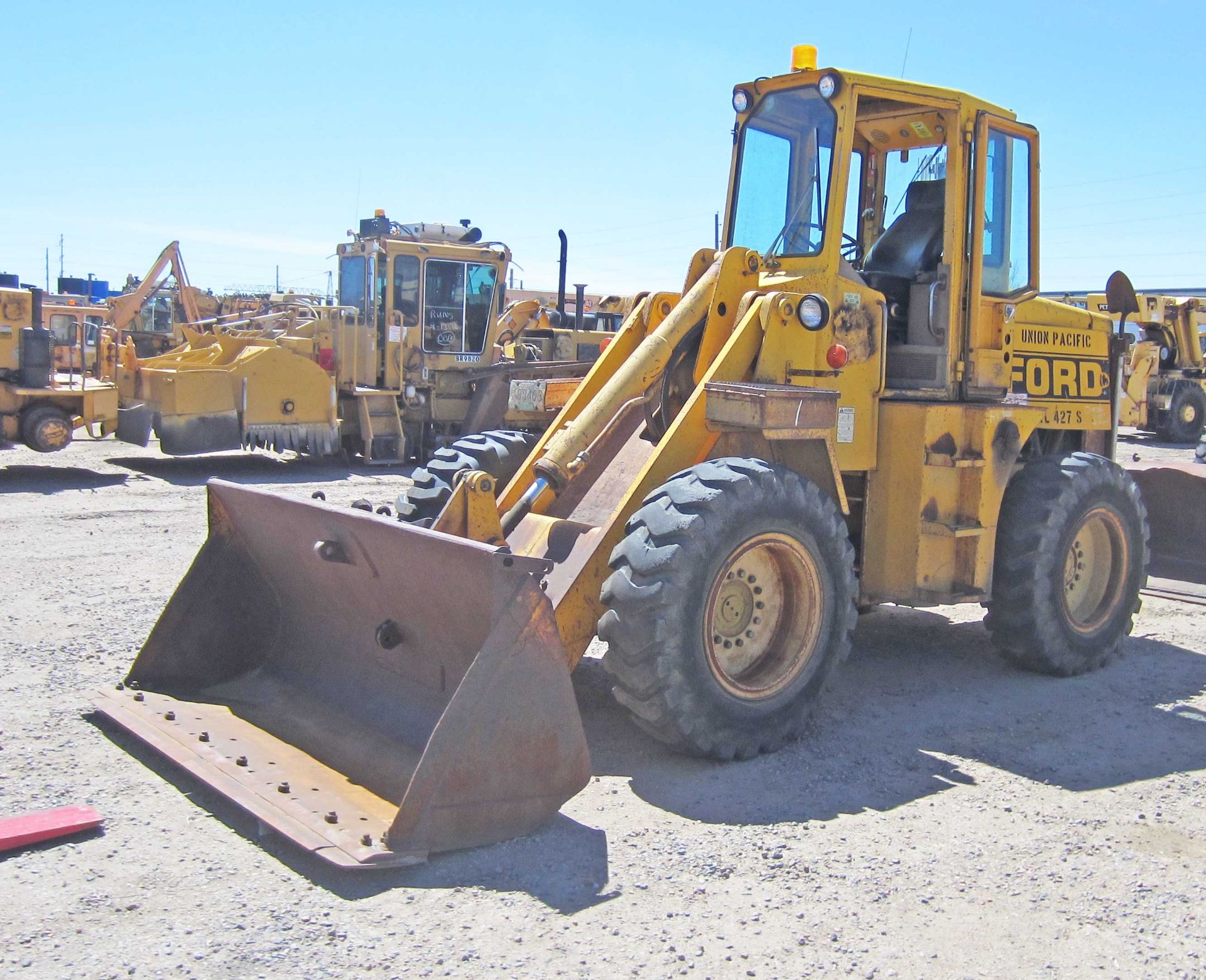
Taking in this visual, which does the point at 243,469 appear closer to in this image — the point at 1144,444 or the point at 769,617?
the point at 769,617

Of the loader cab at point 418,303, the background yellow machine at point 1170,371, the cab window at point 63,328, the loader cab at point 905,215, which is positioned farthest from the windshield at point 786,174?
the background yellow machine at point 1170,371

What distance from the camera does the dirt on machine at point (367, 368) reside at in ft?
48.3

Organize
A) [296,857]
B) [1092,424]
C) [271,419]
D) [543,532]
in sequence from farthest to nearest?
[271,419]
[1092,424]
[543,532]
[296,857]

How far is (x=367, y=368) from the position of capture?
15.8 metres

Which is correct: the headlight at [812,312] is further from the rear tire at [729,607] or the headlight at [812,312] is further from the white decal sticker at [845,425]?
the rear tire at [729,607]

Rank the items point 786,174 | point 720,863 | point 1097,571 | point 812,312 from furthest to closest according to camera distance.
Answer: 1. point 1097,571
2. point 786,174
3. point 812,312
4. point 720,863

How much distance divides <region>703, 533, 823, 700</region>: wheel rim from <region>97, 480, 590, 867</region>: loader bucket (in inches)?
45.4

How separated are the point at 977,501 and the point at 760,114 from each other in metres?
2.36

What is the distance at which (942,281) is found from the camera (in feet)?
20.1

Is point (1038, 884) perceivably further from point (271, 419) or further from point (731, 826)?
point (271, 419)

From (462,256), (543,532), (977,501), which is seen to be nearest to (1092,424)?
(977,501)

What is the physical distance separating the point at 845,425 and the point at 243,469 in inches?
460

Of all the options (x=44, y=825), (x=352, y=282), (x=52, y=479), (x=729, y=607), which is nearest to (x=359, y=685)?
(x=44, y=825)

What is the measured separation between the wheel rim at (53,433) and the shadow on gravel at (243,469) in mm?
1000
